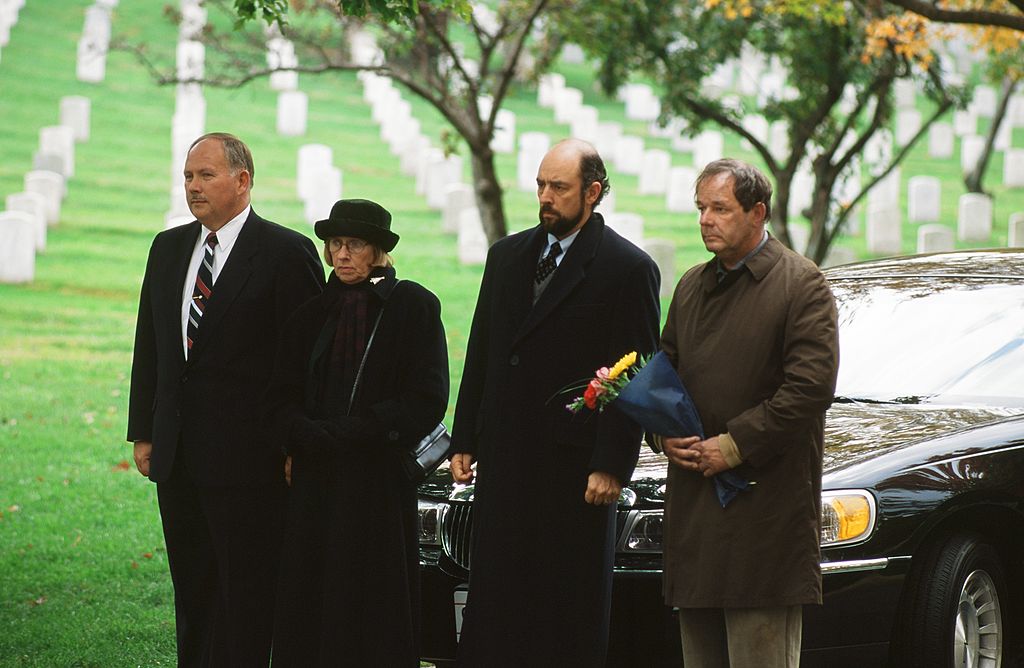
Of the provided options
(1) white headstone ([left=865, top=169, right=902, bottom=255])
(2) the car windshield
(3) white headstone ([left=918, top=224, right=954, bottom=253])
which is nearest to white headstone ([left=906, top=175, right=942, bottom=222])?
(1) white headstone ([left=865, top=169, right=902, bottom=255])

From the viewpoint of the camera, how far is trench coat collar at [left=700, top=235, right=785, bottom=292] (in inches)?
182

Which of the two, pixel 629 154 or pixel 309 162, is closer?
pixel 309 162

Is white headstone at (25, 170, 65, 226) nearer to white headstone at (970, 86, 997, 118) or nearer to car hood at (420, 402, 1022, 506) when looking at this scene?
car hood at (420, 402, 1022, 506)

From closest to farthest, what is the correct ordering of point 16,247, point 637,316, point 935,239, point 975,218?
point 637,316 < point 16,247 < point 935,239 < point 975,218

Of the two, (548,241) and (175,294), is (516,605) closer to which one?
(548,241)

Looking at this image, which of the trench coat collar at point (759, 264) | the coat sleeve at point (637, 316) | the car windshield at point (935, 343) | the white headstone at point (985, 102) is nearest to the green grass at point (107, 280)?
the coat sleeve at point (637, 316)

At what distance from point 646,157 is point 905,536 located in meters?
22.0

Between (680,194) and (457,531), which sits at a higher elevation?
(680,194)

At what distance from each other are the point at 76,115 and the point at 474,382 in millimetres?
22294

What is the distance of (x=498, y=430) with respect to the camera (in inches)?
204

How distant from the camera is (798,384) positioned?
4434 millimetres

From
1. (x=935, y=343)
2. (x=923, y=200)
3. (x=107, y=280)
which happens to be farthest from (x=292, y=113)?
(x=935, y=343)

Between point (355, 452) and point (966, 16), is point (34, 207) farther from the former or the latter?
point (355, 452)

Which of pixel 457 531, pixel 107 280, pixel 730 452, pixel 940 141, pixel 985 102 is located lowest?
pixel 457 531
